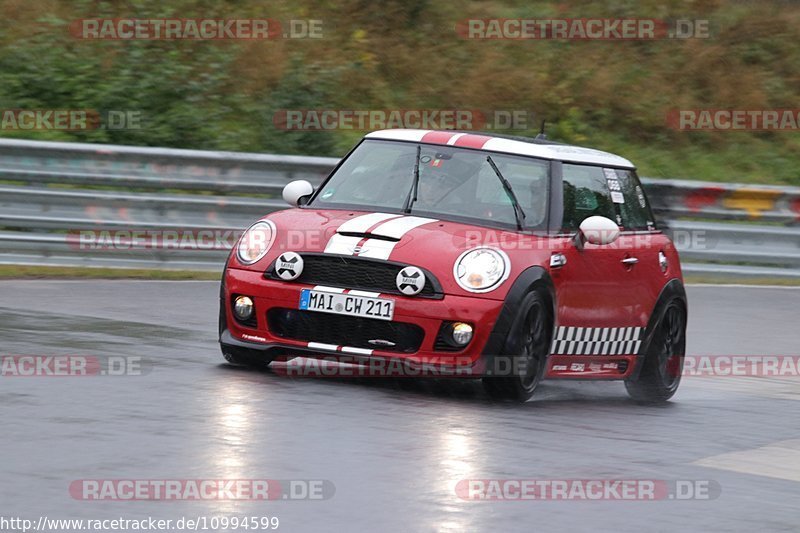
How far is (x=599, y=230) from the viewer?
29.5ft

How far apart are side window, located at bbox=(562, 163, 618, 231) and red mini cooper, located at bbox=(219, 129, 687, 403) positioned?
12 millimetres

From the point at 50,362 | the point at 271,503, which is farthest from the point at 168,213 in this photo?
the point at 271,503

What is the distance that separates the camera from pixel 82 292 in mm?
12391

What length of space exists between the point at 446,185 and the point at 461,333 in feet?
4.24

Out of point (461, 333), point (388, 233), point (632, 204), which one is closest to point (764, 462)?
point (461, 333)

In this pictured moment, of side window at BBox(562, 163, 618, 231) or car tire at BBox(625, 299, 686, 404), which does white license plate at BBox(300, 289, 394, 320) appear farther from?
car tire at BBox(625, 299, 686, 404)

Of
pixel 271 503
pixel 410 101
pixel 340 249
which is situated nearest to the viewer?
pixel 271 503

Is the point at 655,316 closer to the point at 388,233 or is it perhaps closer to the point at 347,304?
the point at 388,233

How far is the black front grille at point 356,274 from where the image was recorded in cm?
827

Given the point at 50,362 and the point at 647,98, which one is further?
the point at 647,98

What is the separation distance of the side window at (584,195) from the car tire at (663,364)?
844mm

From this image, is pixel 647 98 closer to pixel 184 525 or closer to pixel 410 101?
pixel 410 101

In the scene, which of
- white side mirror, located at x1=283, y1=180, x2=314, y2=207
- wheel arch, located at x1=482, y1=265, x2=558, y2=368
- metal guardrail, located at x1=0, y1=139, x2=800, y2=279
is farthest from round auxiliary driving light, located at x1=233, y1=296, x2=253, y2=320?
metal guardrail, located at x1=0, y1=139, x2=800, y2=279

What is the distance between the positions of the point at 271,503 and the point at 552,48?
1825 centimetres
